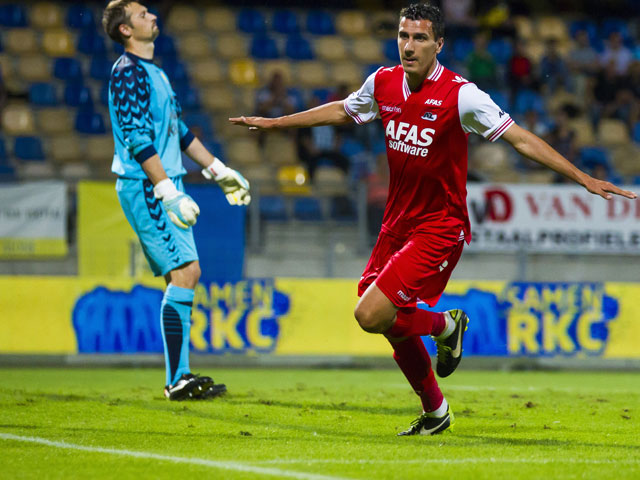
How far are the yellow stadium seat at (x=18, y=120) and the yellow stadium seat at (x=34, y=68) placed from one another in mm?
1120

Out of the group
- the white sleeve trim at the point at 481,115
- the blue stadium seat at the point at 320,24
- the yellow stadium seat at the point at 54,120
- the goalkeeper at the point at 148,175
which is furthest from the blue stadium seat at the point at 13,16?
the white sleeve trim at the point at 481,115

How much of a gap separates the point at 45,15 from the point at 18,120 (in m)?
3.20

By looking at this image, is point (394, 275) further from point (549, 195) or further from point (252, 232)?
point (549, 195)

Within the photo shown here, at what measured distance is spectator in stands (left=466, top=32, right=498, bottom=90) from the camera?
1731cm

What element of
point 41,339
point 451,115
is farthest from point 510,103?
point 451,115

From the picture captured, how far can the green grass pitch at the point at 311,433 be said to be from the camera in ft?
15.0

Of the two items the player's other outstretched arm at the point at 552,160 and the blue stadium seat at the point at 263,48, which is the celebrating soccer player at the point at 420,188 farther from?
the blue stadium seat at the point at 263,48

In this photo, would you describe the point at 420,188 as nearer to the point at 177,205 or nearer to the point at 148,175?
the point at 177,205

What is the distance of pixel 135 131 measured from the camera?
722 centimetres

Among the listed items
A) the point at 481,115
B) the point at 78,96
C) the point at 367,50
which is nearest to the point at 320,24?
the point at 367,50

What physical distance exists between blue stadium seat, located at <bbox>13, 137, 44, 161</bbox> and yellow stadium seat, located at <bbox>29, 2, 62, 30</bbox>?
374 cm

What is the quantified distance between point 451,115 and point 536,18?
16.2 m

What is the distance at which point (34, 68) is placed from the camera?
1703 cm

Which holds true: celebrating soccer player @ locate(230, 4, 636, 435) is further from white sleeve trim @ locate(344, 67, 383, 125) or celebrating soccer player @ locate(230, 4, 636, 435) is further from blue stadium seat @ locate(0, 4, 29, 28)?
blue stadium seat @ locate(0, 4, 29, 28)
